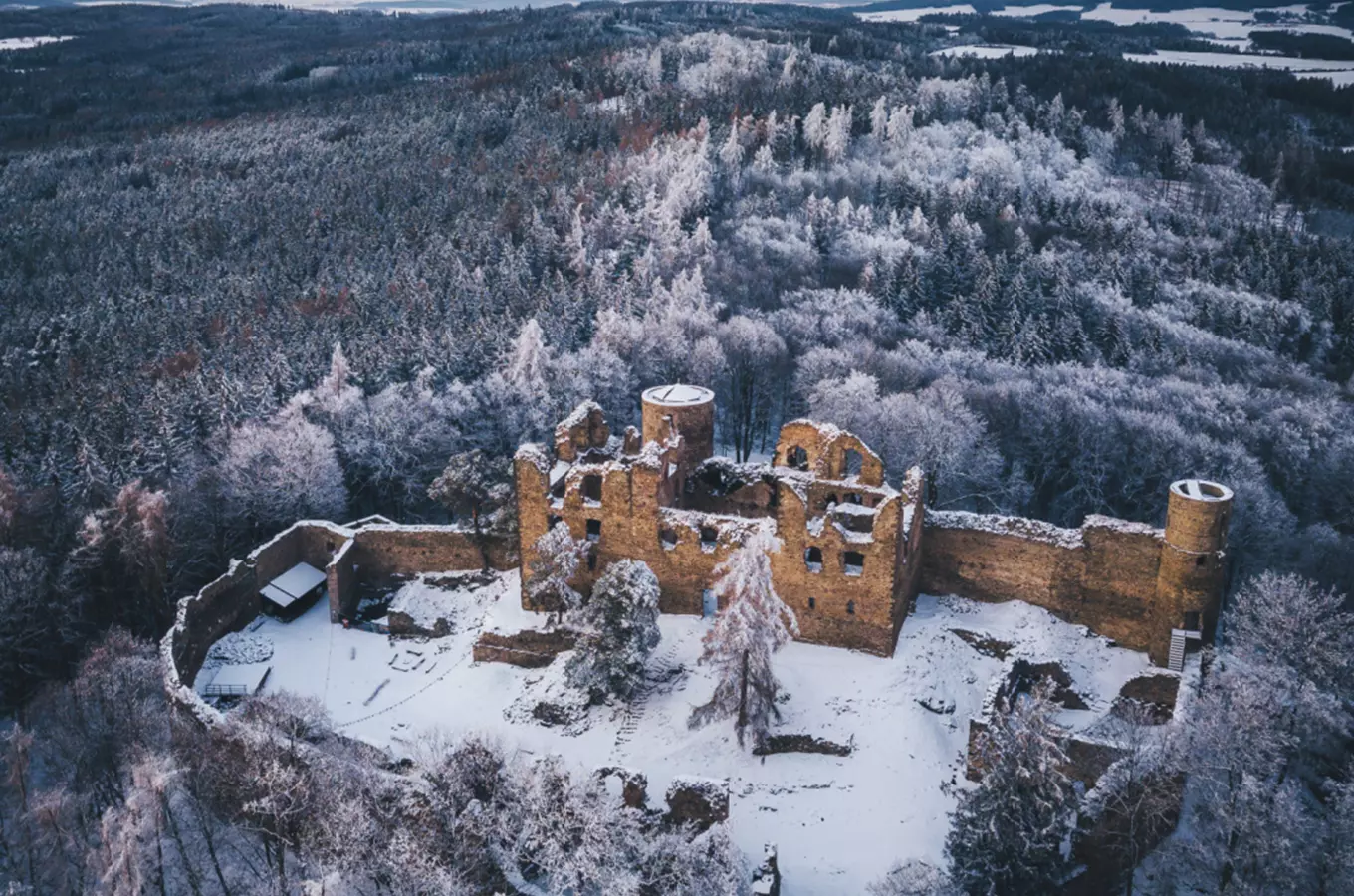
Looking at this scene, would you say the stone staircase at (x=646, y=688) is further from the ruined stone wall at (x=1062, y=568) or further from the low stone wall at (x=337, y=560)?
the ruined stone wall at (x=1062, y=568)

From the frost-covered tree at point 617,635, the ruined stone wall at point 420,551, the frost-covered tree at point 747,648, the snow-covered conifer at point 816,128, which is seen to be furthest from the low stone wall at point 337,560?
the snow-covered conifer at point 816,128

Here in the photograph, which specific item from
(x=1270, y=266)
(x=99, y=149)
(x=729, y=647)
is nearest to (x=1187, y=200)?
(x=1270, y=266)

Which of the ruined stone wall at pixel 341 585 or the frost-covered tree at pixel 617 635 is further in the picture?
the ruined stone wall at pixel 341 585

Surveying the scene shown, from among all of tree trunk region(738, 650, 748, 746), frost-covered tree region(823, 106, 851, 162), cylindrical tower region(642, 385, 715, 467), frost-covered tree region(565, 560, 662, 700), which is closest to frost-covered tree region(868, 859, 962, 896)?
tree trunk region(738, 650, 748, 746)

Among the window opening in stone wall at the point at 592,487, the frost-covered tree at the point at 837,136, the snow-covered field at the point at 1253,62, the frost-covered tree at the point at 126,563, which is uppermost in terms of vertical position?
the snow-covered field at the point at 1253,62

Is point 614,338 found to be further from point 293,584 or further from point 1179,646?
point 1179,646

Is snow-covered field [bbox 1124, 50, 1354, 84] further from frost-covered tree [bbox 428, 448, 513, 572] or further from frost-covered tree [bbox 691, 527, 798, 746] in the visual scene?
frost-covered tree [bbox 691, 527, 798, 746]

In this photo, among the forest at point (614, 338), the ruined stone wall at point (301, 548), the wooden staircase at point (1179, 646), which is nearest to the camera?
the forest at point (614, 338)
